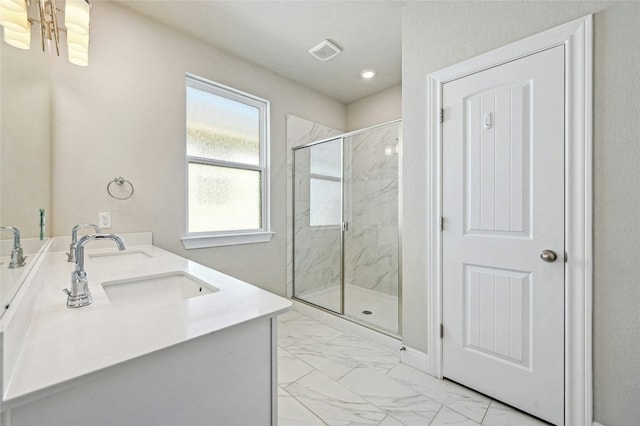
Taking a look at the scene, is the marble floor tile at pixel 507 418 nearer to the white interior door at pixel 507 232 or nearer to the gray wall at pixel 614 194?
the white interior door at pixel 507 232

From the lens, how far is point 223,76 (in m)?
2.60

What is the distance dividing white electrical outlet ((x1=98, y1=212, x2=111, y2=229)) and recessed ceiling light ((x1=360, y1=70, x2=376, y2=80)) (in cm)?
275

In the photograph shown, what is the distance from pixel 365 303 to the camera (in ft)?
9.67

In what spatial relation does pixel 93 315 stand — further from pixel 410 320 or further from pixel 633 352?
pixel 633 352

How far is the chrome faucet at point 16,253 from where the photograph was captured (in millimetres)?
757

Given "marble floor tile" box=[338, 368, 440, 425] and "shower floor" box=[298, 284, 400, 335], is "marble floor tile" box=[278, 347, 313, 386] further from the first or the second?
"shower floor" box=[298, 284, 400, 335]

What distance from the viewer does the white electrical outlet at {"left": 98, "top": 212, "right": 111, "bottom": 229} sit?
191 centimetres

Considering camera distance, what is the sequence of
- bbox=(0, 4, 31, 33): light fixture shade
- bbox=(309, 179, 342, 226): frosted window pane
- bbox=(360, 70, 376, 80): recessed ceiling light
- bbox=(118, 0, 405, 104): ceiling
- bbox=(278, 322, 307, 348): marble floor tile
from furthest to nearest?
bbox=(309, 179, 342, 226): frosted window pane → bbox=(360, 70, 376, 80): recessed ceiling light → bbox=(278, 322, 307, 348): marble floor tile → bbox=(118, 0, 405, 104): ceiling → bbox=(0, 4, 31, 33): light fixture shade

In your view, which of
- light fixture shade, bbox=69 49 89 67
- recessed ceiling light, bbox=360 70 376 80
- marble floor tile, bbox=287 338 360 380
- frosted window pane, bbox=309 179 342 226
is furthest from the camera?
frosted window pane, bbox=309 179 342 226

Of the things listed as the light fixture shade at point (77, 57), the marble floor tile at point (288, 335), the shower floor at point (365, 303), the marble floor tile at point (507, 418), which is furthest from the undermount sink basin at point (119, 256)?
the marble floor tile at point (507, 418)

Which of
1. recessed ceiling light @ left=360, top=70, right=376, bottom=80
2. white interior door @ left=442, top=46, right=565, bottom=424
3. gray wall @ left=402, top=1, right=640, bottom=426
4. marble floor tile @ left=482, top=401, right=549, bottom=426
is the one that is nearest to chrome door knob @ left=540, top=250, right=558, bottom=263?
white interior door @ left=442, top=46, right=565, bottom=424

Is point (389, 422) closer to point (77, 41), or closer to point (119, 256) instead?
point (119, 256)

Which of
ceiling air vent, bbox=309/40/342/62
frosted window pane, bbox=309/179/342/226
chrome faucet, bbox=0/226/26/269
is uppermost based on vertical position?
ceiling air vent, bbox=309/40/342/62

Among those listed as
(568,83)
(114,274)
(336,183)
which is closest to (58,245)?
(114,274)
